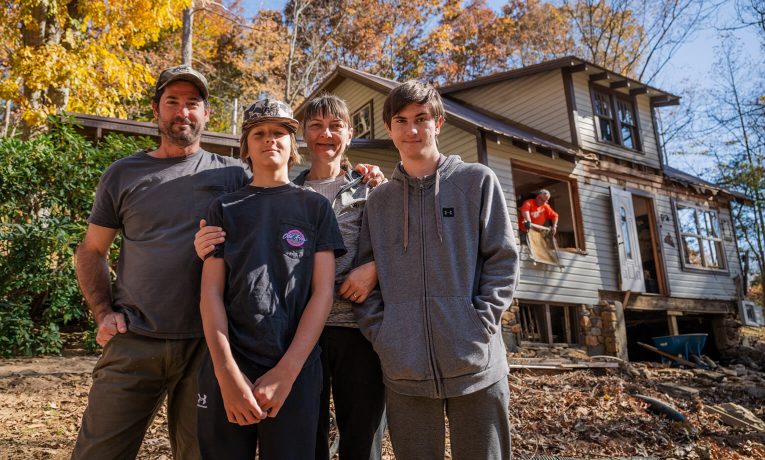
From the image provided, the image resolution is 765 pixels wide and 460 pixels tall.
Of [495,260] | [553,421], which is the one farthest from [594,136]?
[495,260]

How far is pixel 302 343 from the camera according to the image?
189 cm

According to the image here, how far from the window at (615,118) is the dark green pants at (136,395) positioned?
12.4 m

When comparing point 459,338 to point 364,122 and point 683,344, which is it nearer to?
point 683,344

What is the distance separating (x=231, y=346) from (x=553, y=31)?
2610 cm

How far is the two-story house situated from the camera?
10.9 meters

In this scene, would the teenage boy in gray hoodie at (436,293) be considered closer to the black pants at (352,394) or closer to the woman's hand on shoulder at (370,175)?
the black pants at (352,394)

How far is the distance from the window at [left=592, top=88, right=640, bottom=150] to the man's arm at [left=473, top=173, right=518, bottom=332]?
38.2ft

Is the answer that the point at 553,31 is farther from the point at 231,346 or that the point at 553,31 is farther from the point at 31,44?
the point at 231,346

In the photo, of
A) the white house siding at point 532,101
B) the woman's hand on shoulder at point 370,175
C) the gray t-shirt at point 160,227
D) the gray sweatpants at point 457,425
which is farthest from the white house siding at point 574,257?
the gray t-shirt at point 160,227

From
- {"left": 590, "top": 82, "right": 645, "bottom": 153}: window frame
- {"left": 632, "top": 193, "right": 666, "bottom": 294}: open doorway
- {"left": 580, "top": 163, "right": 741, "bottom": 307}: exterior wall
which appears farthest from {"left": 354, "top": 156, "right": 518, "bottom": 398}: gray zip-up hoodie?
{"left": 632, "top": 193, "right": 666, "bottom": 294}: open doorway

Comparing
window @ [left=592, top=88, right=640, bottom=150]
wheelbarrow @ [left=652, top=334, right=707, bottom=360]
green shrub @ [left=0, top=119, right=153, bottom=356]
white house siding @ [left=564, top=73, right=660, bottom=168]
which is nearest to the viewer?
green shrub @ [left=0, top=119, right=153, bottom=356]

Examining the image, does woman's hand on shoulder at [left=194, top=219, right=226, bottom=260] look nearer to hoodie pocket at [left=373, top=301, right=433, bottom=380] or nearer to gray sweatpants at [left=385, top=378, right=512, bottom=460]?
hoodie pocket at [left=373, top=301, right=433, bottom=380]

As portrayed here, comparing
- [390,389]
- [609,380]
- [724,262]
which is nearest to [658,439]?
[609,380]

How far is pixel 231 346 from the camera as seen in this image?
189cm
